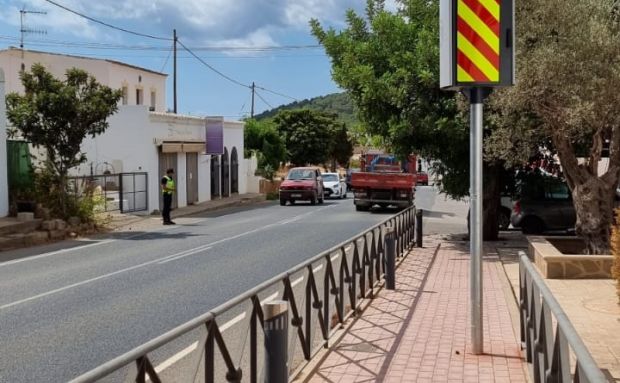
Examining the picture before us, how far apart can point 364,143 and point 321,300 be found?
15.3 m

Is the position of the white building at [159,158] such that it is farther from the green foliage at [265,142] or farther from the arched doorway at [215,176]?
the green foliage at [265,142]

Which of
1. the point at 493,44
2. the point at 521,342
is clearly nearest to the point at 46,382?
the point at 521,342

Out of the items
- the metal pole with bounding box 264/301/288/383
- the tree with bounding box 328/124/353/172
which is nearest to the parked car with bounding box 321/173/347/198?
the tree with bounding box 328/124/353/172

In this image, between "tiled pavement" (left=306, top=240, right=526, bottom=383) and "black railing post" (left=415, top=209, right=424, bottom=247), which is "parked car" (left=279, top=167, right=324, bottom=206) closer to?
"black railing post" (left=415, top=209, right=424, bottom=247)

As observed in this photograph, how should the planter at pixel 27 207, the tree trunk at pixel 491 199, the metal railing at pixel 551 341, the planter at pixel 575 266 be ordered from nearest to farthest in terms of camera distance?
the metal railing at pixel 551 341, the planter at pixel 575 266, the tree trunk at pixel 491 199, the planter at pixel 27 207

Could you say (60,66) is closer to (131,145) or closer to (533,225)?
(131,145)

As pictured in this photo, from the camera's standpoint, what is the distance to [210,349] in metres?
4.04

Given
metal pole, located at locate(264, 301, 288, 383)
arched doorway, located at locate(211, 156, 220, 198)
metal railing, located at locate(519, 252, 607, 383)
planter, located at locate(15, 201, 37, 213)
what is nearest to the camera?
metal railing, located at locate(519, 252, 607, 383)

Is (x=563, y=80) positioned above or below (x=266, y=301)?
above

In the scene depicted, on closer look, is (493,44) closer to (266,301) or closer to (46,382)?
(266,301)

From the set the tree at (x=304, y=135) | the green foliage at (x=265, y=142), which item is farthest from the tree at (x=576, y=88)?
the tree at (x=304, y=135)

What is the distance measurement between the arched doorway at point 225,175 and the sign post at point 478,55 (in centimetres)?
3627

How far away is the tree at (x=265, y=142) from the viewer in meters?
58.4

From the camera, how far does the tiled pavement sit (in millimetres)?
6285
